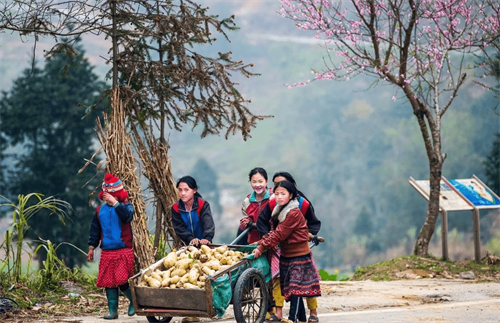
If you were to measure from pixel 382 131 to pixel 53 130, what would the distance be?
30808 millimetres

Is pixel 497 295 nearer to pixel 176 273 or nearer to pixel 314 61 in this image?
pixel 176 273

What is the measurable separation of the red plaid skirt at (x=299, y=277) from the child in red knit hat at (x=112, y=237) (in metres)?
1.64

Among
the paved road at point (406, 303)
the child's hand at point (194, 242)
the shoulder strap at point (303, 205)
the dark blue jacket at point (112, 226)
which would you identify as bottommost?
the paved road at point (406, 303)

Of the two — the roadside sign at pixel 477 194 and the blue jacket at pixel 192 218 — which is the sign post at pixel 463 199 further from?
the blue jacket at pixel 192 218

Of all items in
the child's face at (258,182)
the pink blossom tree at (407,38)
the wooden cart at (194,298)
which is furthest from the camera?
the pink blossom tree at (407,38)

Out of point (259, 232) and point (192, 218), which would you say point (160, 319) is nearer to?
point (192, 218)

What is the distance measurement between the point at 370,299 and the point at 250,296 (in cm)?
298

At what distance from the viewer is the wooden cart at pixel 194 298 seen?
5418 mm

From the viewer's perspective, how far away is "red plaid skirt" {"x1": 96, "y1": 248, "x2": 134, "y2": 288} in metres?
6.56

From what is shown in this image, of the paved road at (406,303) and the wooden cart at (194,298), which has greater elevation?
the wooden cart at (194,298)

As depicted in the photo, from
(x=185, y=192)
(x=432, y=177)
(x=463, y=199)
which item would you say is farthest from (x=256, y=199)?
(x=463, y=199)

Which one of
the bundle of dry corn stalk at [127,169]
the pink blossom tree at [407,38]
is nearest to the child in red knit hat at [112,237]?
the bundle of dry corn stalk at [127,169]

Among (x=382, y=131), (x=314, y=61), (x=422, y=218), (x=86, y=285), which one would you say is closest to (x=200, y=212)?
(x=86, y=285)

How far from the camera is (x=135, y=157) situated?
25.7ft
